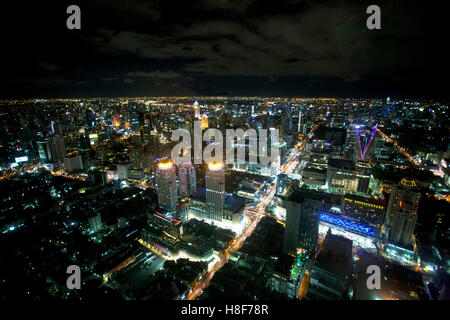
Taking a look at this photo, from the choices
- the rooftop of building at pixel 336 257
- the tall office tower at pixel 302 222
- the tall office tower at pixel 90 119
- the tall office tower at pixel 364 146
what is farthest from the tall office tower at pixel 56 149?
the tall office tower at pixel 364 146

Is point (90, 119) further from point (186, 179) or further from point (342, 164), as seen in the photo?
point (342, 164)

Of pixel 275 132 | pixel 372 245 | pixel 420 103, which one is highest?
pixel 420 103

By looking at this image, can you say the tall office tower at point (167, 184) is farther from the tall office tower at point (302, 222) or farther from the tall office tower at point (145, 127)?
the tall office tower at point (145, 127)

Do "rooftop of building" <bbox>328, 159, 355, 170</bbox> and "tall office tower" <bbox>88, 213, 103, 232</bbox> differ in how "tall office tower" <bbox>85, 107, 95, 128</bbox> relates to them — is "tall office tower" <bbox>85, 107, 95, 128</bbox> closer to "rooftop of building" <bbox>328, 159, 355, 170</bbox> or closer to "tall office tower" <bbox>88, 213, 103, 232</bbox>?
"tall office tower" <bbox>88, 213, 103, 232</bbox>

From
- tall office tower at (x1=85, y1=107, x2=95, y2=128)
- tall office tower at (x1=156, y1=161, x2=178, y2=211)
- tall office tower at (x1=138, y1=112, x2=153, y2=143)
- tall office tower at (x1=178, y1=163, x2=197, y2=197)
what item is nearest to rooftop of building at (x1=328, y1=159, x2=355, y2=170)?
tall office tower at (x1=178, y1=163, x2=197, y2=197)
